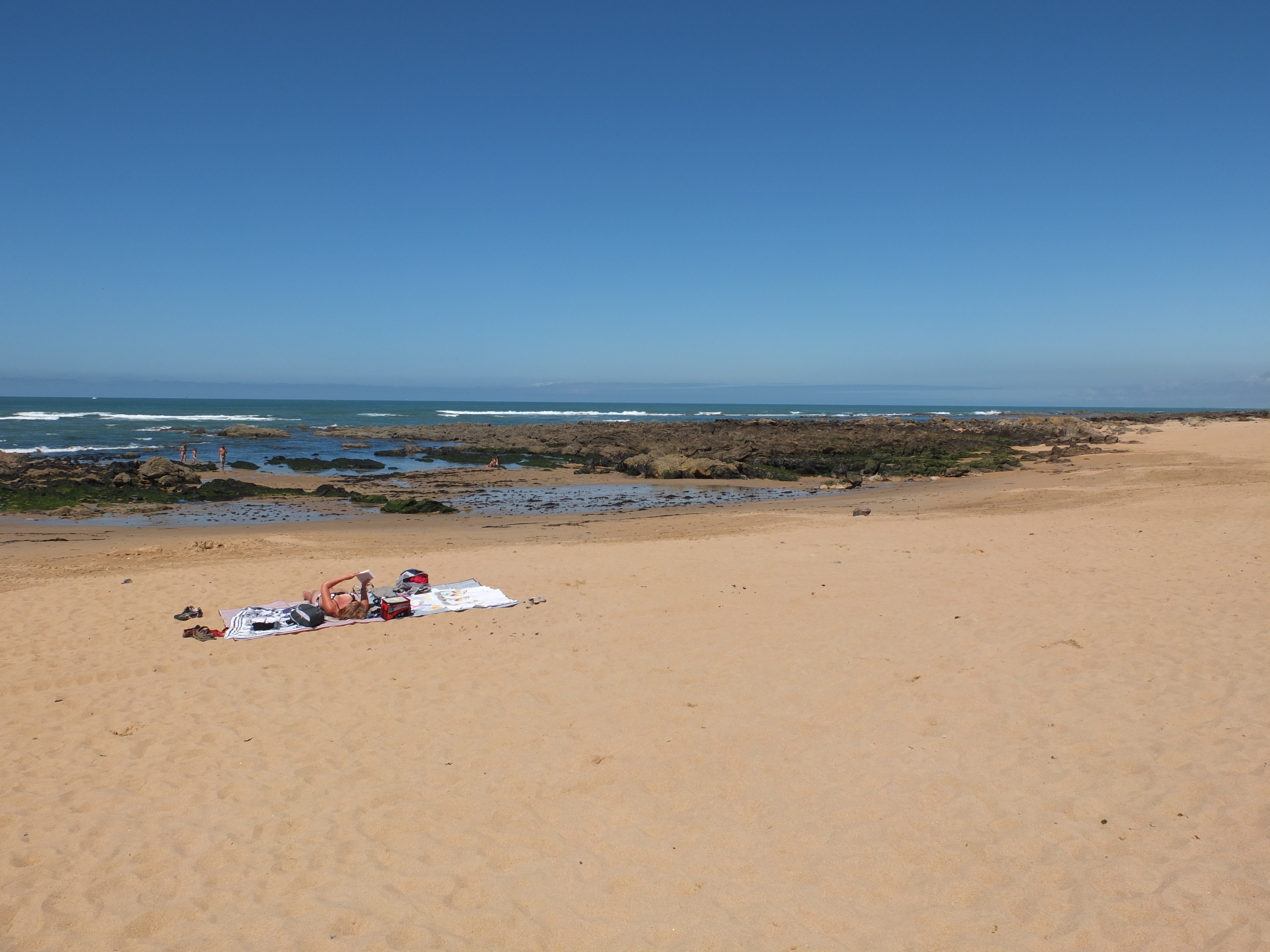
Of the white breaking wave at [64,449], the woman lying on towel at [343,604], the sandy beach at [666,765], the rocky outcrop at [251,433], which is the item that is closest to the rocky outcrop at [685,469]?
the sandy beach at [666,765]

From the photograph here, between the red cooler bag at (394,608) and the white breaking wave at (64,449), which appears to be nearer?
the red cooler bag at (394,608)

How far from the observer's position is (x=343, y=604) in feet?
26.8

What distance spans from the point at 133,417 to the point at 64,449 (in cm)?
3854

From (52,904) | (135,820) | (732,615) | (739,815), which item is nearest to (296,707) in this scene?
(135,820)

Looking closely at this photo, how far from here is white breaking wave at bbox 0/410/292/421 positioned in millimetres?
61788

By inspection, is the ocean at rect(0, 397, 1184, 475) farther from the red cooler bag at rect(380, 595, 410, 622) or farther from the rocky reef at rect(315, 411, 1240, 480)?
the red cooler bag at rect(380, 595, 410, 622)

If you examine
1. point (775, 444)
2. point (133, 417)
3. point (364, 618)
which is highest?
point (775, 444)

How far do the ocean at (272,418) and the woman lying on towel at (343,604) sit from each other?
21.9m

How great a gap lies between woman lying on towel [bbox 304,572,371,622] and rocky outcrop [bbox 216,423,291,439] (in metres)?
41.3

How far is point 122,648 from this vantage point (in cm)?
735

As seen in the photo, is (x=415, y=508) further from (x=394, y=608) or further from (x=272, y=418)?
(x=272, y=418)

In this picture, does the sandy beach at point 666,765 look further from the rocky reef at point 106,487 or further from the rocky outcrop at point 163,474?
the rocky outcrop at point 163,474

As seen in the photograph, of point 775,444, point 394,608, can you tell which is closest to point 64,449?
point 775,444

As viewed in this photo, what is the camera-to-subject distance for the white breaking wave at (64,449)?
3269 centimetres
